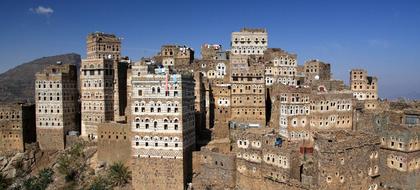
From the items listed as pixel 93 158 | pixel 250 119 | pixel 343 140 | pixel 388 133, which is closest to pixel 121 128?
pixel 93 158

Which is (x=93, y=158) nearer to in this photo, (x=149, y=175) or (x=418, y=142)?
(x=149, y=175)

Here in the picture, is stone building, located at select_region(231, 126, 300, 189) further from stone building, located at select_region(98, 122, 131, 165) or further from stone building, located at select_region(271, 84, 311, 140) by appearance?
stone building, located at select_region(98, 122, 131, 165)

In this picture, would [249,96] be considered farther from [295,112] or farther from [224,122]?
[295,112]

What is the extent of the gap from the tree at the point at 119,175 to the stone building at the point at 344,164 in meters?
26.4

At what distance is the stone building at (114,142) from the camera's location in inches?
2564

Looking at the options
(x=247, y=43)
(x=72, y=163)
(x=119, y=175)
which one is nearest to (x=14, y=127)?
(x=72, y=163)

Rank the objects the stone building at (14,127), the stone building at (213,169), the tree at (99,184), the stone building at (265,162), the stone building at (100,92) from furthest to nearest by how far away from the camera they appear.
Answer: the stone building at (14,127) < the stone building at (100,92) < the tree at (99,184) < the stone building at (213,169) < the stone building at (265,162)

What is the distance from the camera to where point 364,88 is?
247 feet

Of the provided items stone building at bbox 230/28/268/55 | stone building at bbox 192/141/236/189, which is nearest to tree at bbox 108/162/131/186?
stone building at bbox 192/141/236/189

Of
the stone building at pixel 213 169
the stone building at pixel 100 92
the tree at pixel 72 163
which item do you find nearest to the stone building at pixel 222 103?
the stone building at pixel 213 169

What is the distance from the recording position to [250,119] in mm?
74188

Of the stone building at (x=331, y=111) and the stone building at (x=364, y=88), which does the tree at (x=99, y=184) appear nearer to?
the stone building at (x=331, y=111)

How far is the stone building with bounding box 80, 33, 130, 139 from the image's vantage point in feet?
248

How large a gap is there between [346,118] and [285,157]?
1970 cm
